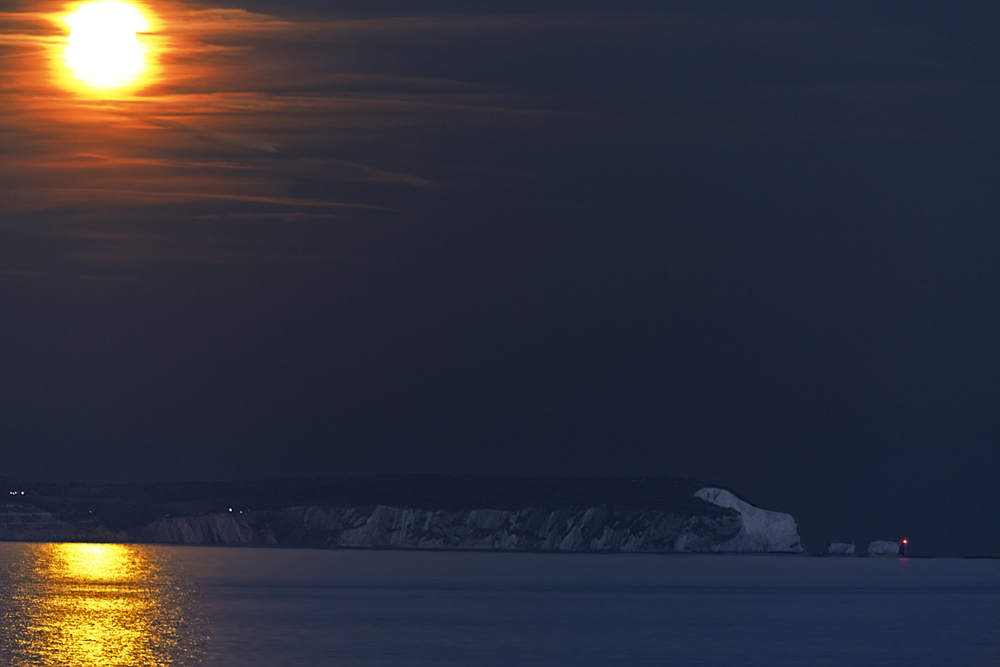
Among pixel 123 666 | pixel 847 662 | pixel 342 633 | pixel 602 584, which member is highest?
pixel 602 584

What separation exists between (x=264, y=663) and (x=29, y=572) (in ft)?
Answer: 334

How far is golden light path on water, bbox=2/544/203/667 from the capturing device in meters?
57.0

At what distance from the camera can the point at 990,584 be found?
152375mm

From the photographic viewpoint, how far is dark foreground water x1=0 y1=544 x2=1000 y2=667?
192 feet

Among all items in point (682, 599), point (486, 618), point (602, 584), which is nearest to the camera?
point (486, 618)

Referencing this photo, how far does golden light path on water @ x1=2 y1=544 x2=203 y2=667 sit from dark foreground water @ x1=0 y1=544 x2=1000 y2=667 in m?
0.12

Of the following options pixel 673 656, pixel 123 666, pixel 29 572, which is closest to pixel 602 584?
pixel 29 572

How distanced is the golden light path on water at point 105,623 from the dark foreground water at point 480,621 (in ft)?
0.39

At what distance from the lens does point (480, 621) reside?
7719 centimetres

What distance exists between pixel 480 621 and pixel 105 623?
18.3 metres

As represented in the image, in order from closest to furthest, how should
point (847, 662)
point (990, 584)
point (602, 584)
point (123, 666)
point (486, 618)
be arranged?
point (123, 666)
point (847, 662)
point (486, 618)
point (602, 584)
point (990, 584)

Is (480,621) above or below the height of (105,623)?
below

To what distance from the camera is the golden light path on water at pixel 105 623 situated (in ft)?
187

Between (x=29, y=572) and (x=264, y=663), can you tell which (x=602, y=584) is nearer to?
(x=29, y=572)
